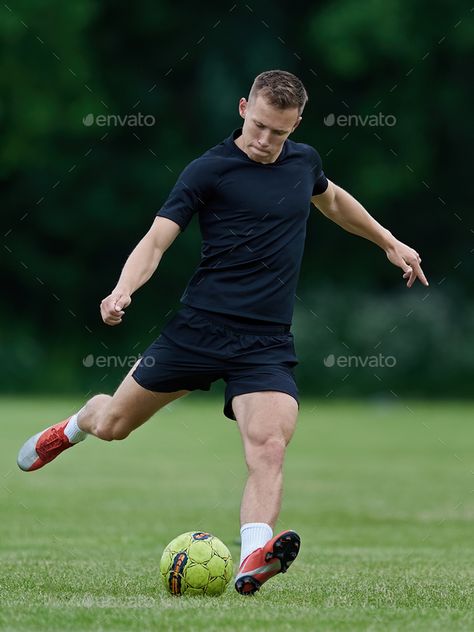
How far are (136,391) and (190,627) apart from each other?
1798 mm

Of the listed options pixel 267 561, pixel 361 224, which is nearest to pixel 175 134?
pixel 361 224

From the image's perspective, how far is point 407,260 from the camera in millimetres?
6891

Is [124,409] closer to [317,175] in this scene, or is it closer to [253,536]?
[253,536]

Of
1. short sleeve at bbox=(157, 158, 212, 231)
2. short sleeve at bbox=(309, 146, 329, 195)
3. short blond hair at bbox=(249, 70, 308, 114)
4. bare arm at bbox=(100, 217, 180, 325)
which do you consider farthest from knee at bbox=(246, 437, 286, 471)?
short blond hair at bbox=(249, 70, 308, 114)

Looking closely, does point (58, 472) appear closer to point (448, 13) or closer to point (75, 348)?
point (75, 348)

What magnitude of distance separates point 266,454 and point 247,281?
855mm

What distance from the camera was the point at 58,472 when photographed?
15000 millimetres

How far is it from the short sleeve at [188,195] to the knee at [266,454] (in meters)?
1.10

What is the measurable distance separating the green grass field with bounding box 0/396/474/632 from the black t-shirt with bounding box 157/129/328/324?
1.41 metres

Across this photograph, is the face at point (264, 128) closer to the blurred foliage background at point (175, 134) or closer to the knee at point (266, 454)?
the knee at point (266, 454)

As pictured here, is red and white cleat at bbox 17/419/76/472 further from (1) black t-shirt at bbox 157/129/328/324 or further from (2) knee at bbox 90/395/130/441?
(1) black t-shirt at bbox 157/129/328/324

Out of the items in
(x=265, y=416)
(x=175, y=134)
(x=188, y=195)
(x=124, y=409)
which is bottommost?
(x=124, y=409)

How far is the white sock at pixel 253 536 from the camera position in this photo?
19.0 feet

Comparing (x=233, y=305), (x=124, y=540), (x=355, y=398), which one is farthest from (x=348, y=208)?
(x=355, y=398)
